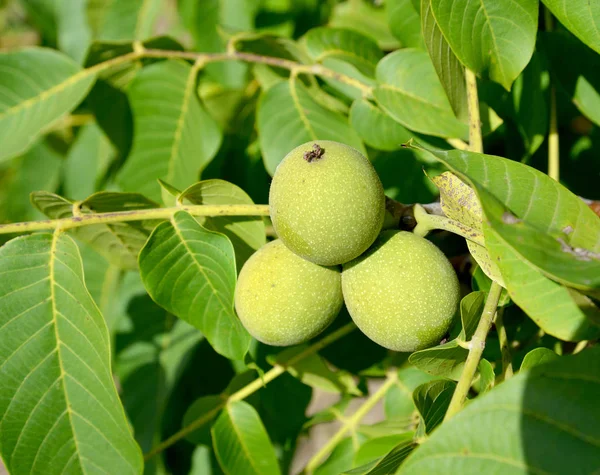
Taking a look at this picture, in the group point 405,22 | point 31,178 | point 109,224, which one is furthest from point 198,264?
point 31,178

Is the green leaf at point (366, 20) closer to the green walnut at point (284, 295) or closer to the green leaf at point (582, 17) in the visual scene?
the green leaf at point (582, 17)

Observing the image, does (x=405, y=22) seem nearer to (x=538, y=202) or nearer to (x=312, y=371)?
(x=538, y=202)

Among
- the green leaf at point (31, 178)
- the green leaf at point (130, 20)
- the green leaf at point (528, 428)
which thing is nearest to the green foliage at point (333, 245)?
the green leaf at point (528, 428)

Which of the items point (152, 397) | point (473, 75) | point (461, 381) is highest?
point (473, 75)

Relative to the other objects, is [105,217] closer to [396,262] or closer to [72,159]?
[396,262]

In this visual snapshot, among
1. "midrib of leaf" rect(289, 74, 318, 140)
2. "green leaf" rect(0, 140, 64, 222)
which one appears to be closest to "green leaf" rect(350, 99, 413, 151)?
"midrib of leaf" rect(289, 74, 318, 140)

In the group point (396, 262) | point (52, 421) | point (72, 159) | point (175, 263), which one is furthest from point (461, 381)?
point (72, 159)
